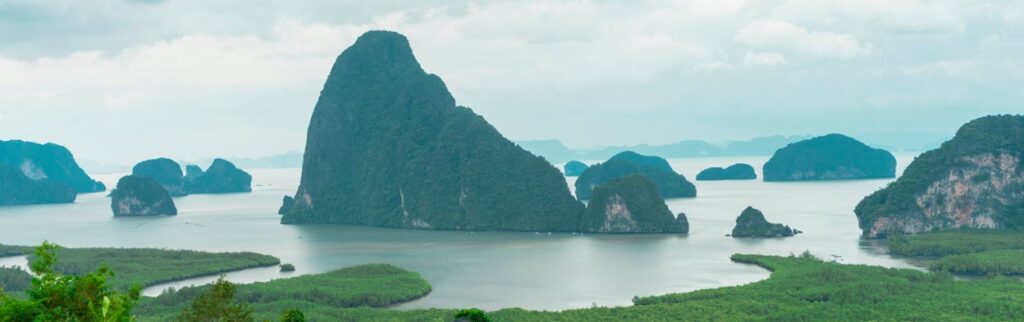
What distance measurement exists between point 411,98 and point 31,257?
44.5 m

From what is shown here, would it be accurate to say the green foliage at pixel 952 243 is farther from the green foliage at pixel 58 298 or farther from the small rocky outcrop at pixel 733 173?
the small rocky outcrop at pixel 733 173

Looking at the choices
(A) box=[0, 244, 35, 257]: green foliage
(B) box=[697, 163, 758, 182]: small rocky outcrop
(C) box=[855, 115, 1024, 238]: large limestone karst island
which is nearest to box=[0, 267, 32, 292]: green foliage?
(A) box=[0, 244, 35, 257]: green foliage

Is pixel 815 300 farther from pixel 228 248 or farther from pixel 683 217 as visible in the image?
pixel 228 248

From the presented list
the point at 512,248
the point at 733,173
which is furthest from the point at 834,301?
the point at 733,173

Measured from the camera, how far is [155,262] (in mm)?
60250

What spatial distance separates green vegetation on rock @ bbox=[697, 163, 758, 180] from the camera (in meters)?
194

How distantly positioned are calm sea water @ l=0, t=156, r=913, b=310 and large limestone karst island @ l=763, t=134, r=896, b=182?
5849 cm

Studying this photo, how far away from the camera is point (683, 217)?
79812 millimetres

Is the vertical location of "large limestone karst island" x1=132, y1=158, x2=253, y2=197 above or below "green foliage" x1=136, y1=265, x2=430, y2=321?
above

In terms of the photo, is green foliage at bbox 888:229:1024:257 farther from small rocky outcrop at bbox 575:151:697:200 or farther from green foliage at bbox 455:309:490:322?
small rocky outcrop at bbox 575:151:697:200

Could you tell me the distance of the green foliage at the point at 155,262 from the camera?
55178 millimetres

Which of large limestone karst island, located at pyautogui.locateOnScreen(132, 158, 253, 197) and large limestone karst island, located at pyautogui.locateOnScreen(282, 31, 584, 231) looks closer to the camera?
large limestone karst island, located at pyautogui.locateOnScreen(282, 31, 584, 231)

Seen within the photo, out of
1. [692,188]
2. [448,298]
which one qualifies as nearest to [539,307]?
[448,298]

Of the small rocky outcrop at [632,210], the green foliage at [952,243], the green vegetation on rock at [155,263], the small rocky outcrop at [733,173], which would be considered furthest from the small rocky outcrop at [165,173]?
the green foliage at [952,243]
